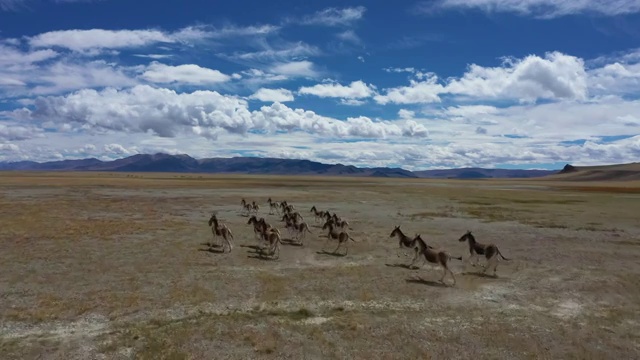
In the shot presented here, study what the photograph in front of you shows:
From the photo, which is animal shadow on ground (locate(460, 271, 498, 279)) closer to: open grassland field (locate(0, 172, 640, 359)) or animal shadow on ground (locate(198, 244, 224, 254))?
open grassland field (locate(0, 172, 640, 359))

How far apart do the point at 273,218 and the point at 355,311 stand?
982 inches

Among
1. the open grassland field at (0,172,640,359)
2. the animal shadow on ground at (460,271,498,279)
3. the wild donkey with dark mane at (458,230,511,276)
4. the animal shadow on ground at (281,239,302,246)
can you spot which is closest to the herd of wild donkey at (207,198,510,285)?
the wild donkey with dark mane at (458,230,511,276)

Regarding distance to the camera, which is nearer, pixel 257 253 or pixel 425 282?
pixel 425 282

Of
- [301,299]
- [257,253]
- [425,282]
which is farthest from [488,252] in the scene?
[257,253]

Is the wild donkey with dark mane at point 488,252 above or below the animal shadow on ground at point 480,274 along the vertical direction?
above

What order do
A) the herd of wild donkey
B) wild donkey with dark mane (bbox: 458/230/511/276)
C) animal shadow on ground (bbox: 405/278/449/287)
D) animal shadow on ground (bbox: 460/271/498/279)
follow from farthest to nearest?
wild donkey with dark mane (bbox: 458/230/511/276)
animal shadow on ground (bbox: 460/271/498/279)
the herd of wild donkey
animal shadow on ground (bbox: 405/278/449/287)

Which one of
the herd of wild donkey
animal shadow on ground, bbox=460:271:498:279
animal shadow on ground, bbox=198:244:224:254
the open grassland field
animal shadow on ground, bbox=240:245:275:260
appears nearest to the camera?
the open grassland field

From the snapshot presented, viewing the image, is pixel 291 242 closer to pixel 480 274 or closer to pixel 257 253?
pixel 257 253

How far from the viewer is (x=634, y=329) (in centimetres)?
1255

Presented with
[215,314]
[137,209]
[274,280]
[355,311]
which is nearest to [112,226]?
[137,209]

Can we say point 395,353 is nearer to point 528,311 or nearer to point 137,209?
point 528,311

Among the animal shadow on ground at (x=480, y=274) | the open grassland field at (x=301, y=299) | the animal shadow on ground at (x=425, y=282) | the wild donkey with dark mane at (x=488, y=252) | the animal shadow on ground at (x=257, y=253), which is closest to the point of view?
the open grassland field at (x=301, y=299)

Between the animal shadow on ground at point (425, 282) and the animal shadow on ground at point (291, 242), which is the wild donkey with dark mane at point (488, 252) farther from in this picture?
the animal shadow on ground at point (291, 242)

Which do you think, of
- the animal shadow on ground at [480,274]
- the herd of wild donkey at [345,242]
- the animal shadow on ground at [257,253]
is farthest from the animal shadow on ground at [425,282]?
the animal shadow on ground at [257,253]
